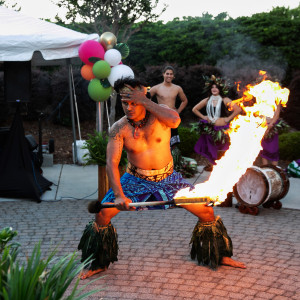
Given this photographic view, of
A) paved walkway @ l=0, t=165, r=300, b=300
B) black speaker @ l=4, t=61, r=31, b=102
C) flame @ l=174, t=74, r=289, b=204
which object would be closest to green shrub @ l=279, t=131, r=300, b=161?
paved walkway @ l=0, t=165, r=300, b=300

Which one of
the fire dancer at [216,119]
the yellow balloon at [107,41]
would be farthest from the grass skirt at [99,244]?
the fire dancer at [216,119]

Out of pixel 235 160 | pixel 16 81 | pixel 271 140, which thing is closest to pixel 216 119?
pixel 271 140

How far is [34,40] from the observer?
8219mm

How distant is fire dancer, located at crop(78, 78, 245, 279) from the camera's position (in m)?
4.69

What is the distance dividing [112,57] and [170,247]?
13.1 ft

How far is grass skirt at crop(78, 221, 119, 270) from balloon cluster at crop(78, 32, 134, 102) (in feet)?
13.0

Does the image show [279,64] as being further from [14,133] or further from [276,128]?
[14,133]

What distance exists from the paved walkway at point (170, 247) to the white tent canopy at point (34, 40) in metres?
2.47

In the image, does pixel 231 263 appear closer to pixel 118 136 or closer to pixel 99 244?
pixel 99 244

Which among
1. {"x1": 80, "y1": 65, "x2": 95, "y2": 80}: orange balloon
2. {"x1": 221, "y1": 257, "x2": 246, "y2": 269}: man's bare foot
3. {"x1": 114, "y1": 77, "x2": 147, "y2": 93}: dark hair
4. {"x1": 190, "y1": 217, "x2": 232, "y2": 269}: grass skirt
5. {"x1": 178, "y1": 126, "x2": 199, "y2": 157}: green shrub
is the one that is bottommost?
{"x1": 178, "y1": 126, "x2": 199, "y2": 157}: green shrub

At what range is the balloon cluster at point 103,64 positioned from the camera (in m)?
8.30

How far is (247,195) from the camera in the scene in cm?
729

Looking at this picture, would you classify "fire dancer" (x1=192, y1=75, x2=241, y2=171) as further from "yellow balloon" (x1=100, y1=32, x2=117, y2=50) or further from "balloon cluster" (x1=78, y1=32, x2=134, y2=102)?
"yellow balloon" (x1=100, y1=32, x2=117, y2=50)

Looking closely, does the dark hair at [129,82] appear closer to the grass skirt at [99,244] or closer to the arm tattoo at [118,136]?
the arm tattoo at [118,136]
